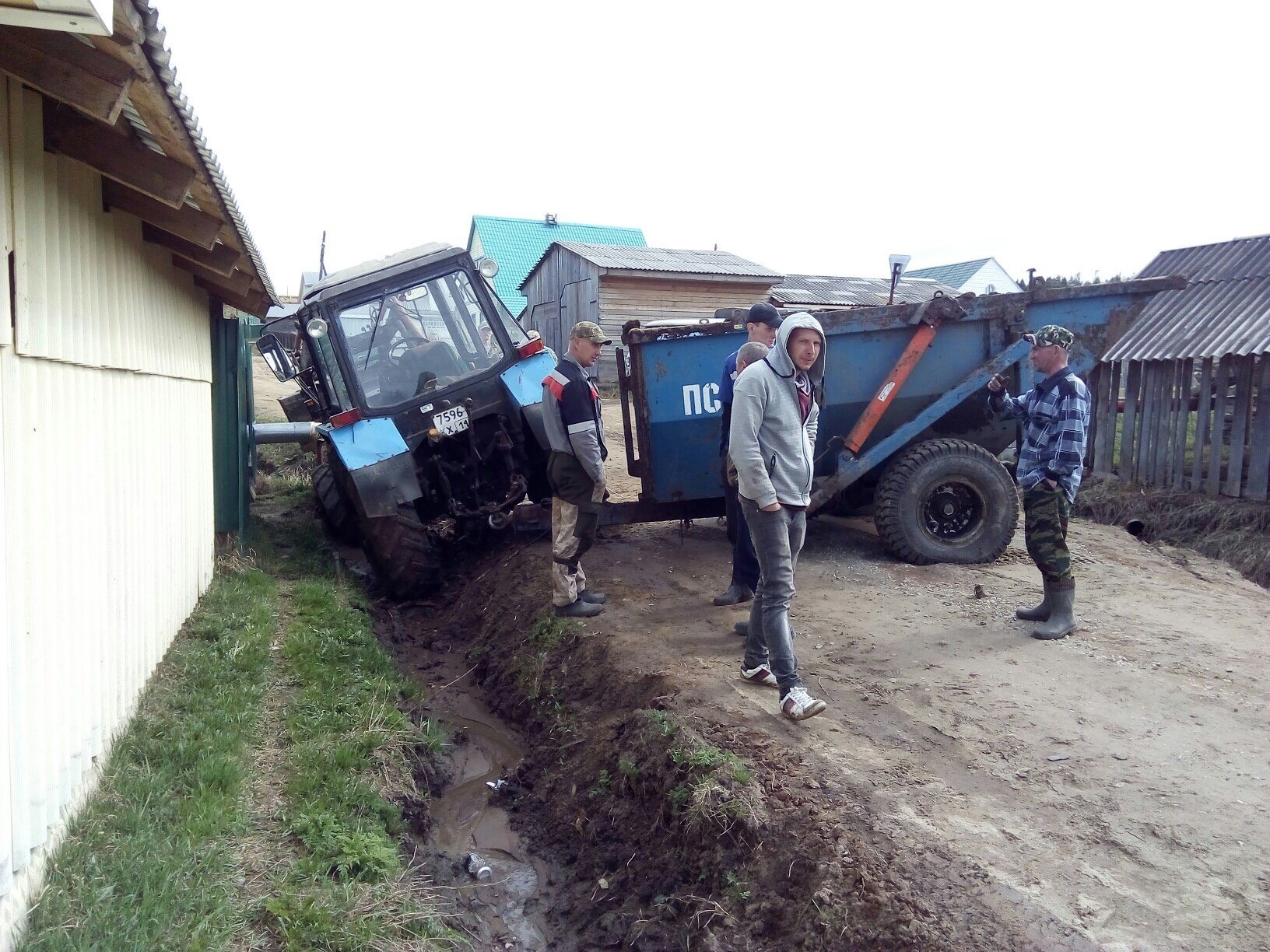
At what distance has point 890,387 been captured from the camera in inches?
261

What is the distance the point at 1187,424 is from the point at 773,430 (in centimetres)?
692

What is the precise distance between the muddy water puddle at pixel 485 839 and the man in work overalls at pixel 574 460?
0.88m

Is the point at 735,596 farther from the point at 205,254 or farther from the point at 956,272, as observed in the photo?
the point at 956,272

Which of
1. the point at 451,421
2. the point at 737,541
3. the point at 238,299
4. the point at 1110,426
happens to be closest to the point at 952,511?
the point at 737,541

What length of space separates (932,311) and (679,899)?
455 centimetres

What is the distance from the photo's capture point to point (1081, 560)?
22.1ft

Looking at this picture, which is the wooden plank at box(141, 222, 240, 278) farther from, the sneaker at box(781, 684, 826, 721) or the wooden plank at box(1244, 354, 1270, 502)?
the wooden plank at box(1244, 354, 1270, 502)

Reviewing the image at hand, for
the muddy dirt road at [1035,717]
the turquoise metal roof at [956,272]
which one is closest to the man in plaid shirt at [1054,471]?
the muddy dirt road at [1035,717]

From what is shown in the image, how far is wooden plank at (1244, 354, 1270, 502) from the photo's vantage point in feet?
26.8

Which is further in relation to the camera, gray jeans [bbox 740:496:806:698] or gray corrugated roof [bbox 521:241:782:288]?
gray corrugated roof [bbox 521:241:782:288]

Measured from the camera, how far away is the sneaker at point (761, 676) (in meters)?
4.53

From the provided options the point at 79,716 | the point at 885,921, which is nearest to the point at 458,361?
the point at 79,716

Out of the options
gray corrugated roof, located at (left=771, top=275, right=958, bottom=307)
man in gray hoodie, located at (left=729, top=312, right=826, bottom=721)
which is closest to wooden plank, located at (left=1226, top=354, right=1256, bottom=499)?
man in gray hoodie, located at (left=729, top=312, right=826, bottom=721)

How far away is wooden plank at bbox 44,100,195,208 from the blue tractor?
298 cm
